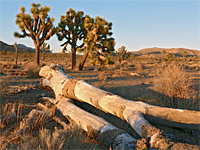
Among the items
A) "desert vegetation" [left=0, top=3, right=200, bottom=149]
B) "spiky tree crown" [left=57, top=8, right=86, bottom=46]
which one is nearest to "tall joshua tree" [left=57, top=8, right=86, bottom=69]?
"spiky tree crown" [left=57, top=8, right=86, bottom=46]

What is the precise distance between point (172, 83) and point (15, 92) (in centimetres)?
567

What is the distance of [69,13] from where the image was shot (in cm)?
2022

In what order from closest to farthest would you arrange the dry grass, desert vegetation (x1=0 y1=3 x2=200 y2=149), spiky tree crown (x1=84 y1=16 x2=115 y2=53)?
the dry grass
desert vegetation (x1=0 y1=3 x2=200 y2=149)
spiky tree crown (x1=84 y1=16 x2=115 y2=53)

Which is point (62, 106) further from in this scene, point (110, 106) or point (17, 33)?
point (17, 33)

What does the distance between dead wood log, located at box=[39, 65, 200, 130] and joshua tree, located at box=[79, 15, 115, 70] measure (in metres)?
12.0

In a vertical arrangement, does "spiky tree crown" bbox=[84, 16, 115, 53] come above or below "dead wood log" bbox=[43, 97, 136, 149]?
above

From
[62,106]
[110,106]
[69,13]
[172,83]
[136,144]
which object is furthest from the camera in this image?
[69,13]

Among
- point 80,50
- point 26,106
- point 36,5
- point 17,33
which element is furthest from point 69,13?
point 26,106

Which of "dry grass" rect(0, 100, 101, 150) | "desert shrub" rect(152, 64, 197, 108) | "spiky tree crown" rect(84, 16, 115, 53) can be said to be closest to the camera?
"dry grass" rect(0, 100, 101, 150)

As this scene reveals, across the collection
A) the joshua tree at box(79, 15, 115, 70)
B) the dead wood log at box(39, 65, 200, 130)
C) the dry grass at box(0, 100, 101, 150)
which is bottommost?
the dry grass at box(0, 100, 101, 150)

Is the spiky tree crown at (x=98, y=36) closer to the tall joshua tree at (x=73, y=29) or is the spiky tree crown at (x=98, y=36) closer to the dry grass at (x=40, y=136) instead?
the tall joshua tree at (x=73, y=29)

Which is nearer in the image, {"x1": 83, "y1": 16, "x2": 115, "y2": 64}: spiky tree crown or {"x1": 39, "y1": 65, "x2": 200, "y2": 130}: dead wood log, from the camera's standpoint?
{"x1": 39, "y1": 65, "x2": 200, "y2": 130}: dead wood log

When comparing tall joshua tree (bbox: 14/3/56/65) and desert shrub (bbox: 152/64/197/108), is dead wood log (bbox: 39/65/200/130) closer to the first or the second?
desert shrub (bbox: 152/64/197/108)

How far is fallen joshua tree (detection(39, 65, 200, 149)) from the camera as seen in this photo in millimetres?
2888
